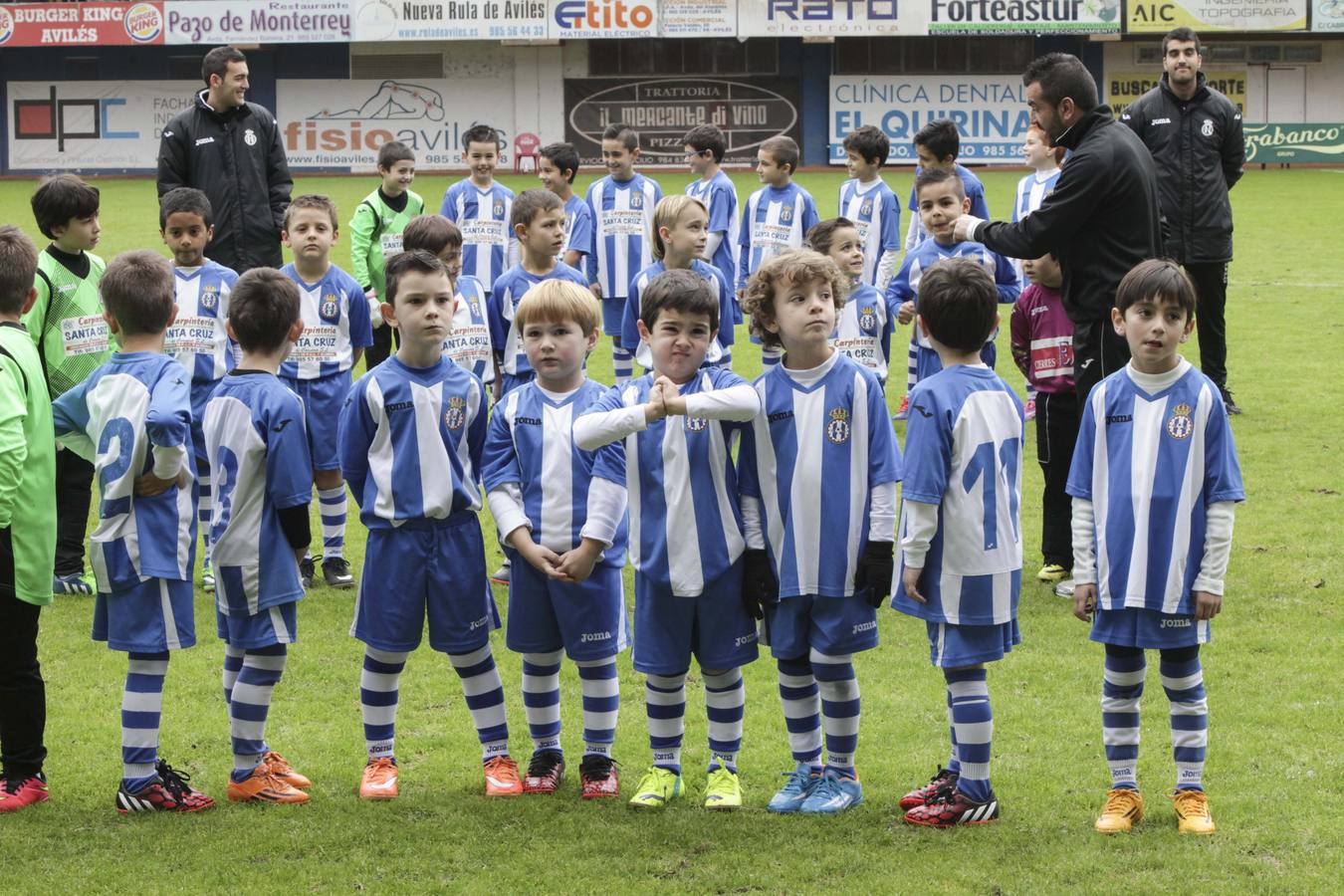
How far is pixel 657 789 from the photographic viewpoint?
4582mm

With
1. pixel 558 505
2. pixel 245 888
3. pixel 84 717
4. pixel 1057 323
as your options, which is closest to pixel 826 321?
pixel 558 505

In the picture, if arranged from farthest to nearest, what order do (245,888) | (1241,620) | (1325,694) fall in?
(1241,620), (1325,694), (245,888)

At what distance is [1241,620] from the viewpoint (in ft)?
21.1

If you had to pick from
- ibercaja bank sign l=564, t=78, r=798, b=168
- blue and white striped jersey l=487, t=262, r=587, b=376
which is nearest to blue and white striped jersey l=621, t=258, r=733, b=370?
blue and white striped jersey l=487, t=262, r=587, b=376

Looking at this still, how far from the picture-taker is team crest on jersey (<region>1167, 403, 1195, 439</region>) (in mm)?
4207

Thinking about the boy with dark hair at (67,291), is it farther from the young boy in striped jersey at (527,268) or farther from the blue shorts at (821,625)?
the blue shorts at (821,625)

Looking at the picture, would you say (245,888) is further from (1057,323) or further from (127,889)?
(1057,323)

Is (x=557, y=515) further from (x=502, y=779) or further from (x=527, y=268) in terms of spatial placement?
(x=527, y=268)

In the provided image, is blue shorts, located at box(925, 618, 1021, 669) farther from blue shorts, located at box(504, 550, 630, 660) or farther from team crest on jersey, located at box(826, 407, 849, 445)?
blue shorts, located at box(504, 550, 630, 660)

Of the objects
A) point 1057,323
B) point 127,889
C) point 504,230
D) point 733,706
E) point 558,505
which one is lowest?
point 127,889

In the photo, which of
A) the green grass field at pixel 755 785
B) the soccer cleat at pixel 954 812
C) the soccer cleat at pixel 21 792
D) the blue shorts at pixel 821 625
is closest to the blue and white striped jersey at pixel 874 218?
the green grass field at pixel 755 785

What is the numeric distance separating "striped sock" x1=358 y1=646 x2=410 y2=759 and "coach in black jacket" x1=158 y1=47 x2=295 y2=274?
4780 mm

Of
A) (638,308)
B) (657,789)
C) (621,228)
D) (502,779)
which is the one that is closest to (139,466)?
(502,779)

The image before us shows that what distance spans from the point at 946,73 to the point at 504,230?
2902 cm
